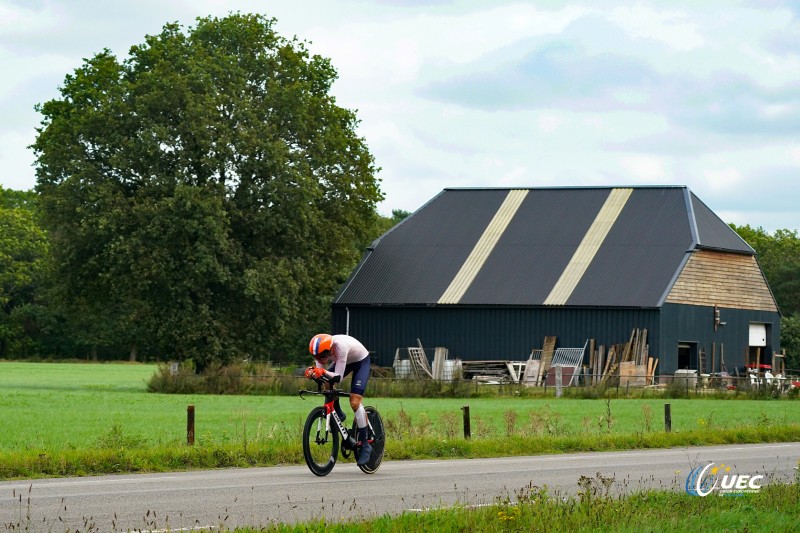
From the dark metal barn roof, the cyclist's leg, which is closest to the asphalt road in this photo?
the cyclist's leg

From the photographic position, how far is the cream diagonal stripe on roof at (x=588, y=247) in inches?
2302

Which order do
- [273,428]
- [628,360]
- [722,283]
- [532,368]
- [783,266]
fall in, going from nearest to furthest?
[273,428]
[628,360]
[532,368]
[722,283]
[783,266]

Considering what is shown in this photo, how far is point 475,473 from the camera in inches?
705

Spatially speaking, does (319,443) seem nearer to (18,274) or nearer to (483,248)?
(483,248)

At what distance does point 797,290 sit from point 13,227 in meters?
63.3

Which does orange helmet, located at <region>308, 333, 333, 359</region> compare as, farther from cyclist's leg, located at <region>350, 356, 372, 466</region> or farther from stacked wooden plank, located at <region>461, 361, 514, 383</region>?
stacked wooden plank, located at <region>461, 361, 514, 383</region>

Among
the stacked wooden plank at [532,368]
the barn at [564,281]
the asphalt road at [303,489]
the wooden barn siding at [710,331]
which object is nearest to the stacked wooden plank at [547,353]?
the stacked wooden plank at [532,368]

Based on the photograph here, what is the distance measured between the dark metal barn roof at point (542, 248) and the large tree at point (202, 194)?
5763 mm

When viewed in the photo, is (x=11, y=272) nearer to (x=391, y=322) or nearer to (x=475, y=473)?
(x=391, y=322)

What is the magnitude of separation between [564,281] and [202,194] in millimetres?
16992

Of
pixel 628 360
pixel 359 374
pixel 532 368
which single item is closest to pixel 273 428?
pixel 359 374

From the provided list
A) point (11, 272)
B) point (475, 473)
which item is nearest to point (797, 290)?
point (11, 272)

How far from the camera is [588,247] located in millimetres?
60812

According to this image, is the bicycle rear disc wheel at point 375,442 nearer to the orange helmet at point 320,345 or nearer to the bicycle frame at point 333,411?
the bicycle frame at point 333,411
